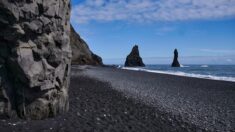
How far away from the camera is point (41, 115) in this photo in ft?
40.0

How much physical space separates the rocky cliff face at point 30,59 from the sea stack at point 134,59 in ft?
446

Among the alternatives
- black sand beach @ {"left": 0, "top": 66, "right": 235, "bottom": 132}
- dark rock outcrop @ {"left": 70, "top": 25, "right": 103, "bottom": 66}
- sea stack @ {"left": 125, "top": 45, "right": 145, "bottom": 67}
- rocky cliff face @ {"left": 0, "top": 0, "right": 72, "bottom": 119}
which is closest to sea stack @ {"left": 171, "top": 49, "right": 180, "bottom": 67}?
sea stack @ {"left": 125, "top": 45, "right": 145, "bottom": 67}

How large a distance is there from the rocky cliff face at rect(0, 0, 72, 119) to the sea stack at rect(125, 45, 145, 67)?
136 m

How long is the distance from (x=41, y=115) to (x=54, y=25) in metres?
3.76

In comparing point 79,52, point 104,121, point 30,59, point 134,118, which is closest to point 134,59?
point 79,52

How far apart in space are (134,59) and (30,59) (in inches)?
5551

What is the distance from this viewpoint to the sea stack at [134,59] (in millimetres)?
150125

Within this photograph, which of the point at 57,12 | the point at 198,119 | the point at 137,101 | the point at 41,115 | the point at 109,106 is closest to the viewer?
the point at 41,115

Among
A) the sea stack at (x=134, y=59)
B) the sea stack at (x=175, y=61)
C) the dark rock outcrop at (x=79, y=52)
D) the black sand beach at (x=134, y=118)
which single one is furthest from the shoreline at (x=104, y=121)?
the sea stack at (x=134, y=59)

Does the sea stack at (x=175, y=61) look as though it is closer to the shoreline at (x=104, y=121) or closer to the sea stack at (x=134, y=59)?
the sea stack at (x=134, y=59)

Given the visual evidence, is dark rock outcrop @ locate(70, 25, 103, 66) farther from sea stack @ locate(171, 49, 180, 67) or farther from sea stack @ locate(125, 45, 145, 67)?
sea stack @ locate(171, 49, 180, 67)

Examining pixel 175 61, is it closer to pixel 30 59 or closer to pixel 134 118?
pixel 134 118

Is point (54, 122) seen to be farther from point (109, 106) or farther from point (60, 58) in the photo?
point (109, 106)

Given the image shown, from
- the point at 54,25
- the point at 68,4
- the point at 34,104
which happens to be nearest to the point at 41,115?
the point at 34,104
